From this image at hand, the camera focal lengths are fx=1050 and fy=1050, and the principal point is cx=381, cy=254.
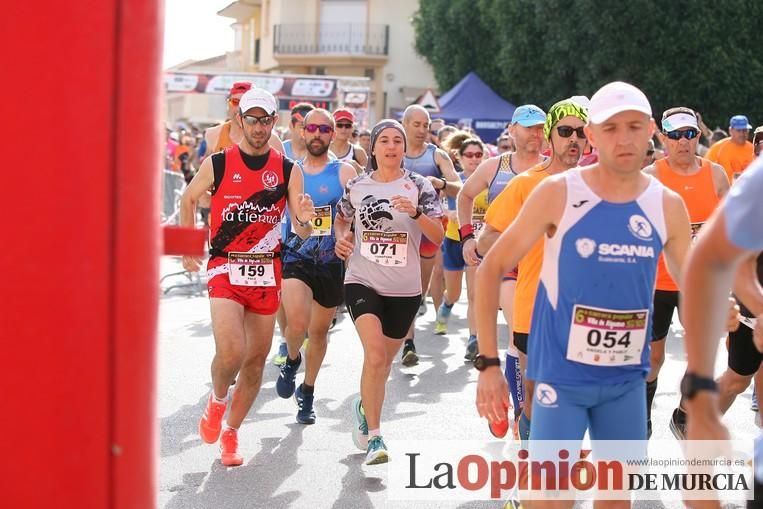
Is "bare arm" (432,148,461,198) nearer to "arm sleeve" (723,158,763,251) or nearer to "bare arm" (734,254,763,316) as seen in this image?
"bare arm" (734,254,763,316)

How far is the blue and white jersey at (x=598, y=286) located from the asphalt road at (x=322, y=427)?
2162mm

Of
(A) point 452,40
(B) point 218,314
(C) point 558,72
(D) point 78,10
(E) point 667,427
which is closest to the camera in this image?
(D) point 78,10

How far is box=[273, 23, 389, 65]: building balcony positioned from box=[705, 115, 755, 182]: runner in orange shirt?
4144 cm

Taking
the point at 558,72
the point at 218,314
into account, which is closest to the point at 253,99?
the point at 218,314

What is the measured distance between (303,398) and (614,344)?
4.22 m

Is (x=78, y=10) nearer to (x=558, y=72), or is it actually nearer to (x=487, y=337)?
(x=487, y=337)

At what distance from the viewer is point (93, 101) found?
5.40ft

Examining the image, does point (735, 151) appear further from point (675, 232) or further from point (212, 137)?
point (675, 232)

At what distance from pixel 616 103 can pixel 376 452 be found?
3160 millimetres

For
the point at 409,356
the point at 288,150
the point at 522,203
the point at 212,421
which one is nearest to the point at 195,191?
the point at 212,421

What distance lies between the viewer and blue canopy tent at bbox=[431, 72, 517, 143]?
98.0 feet

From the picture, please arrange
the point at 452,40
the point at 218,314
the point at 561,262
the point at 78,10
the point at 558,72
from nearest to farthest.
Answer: the point at 78,10 → the point at 561,262 → the point at 218,314 → the point at 558,72 → the point at 452,40

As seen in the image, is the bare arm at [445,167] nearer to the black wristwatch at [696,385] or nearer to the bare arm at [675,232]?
the bare arm at [675,232]

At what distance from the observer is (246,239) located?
21.5 feet
